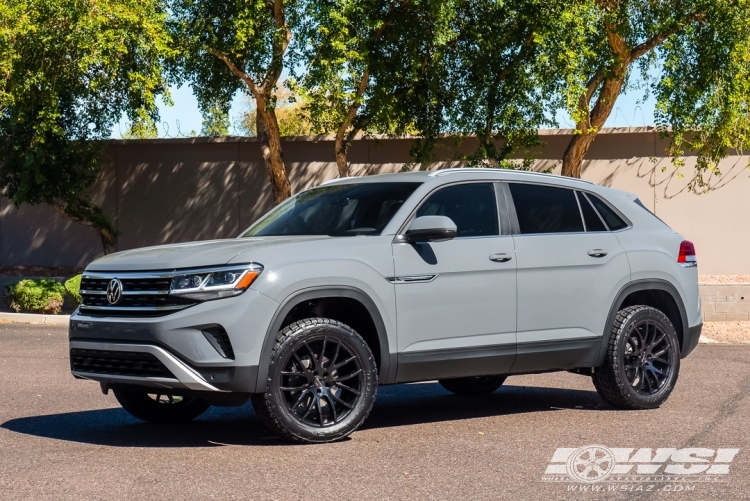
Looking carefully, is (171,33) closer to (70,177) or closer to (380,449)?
(70,177)

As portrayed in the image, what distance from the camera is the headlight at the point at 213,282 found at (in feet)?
22.7

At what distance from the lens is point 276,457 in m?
6.89

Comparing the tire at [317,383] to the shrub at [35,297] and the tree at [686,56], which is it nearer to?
the tree at [686,56]

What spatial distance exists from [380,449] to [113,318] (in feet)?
6.48

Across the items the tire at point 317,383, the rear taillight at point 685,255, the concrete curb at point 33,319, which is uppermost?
the rear taillight at point 685,255

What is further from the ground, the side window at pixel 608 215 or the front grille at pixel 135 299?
the side window at pixel 608 215

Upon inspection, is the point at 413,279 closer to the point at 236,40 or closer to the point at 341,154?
the point at 236,40

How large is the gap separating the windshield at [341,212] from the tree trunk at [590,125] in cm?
1112

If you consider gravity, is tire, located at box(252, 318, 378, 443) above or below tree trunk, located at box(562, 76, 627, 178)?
below

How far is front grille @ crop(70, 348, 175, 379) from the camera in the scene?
6.98 metres

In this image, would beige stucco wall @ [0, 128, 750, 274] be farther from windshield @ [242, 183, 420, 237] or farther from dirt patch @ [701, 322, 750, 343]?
windshield @ [242, 183, 420, 237]

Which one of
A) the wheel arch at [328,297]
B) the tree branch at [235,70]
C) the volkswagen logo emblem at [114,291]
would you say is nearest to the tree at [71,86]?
the tree branch at [235,70]

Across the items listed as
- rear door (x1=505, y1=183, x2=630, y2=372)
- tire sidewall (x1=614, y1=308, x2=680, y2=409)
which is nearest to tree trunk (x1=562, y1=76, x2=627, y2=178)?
tire sidewall (x1=614, y1=308, x2=680, y2=409)

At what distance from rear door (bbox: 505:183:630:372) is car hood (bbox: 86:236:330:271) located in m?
1.67
